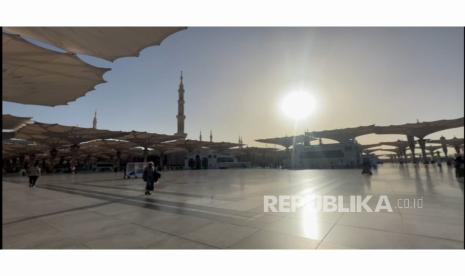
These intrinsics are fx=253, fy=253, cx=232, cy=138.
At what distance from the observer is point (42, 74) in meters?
7.09

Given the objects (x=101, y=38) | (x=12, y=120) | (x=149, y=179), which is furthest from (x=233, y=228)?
(x=12, y=120)

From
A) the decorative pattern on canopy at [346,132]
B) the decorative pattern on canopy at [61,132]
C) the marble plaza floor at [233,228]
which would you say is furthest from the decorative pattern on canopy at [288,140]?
the marble plaza floor at [233,228]

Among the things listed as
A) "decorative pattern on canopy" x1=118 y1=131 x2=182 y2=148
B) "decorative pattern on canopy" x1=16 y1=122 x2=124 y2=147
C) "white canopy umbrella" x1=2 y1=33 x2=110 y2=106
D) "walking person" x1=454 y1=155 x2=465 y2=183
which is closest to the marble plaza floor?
"white canopy umbrella" x1=2 y1=33 x2=110 y2=106

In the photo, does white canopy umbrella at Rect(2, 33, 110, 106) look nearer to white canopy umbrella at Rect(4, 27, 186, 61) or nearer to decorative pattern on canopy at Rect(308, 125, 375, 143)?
white canopy umbrella at Rect(4, 27, 186, 61)

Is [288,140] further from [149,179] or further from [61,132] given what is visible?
[149,179]

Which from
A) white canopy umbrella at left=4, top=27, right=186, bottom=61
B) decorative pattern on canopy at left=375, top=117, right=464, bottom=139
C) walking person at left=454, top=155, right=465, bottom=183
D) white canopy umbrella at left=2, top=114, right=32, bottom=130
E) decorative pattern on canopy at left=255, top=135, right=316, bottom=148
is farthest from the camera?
decorative pattern on canopy at left=255, top=135, right=316, bottom=148

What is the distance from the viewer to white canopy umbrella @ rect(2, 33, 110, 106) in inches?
223

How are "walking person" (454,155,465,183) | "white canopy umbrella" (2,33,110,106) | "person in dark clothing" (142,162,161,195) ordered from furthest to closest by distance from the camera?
"walking person" (454,155,465,183) < "person in dark clothing" (142,162,161,195) < "white canopy umbrella" (2,33,110,106)

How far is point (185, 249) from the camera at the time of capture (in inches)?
137

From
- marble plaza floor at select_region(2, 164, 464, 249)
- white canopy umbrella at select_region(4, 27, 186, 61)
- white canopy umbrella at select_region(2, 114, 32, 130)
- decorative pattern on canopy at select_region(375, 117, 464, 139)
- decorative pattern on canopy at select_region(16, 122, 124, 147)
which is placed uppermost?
decorative pattern on canopy at select_region(375, 117, 464, 139)

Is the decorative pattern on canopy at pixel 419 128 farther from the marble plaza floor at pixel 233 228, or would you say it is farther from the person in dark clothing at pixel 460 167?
the marble plaza floor at pixel 233 228

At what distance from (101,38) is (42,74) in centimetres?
325

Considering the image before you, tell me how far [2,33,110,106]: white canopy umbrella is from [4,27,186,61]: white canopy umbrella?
0.42m

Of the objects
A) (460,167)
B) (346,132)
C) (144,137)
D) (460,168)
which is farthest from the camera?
(346,132)
